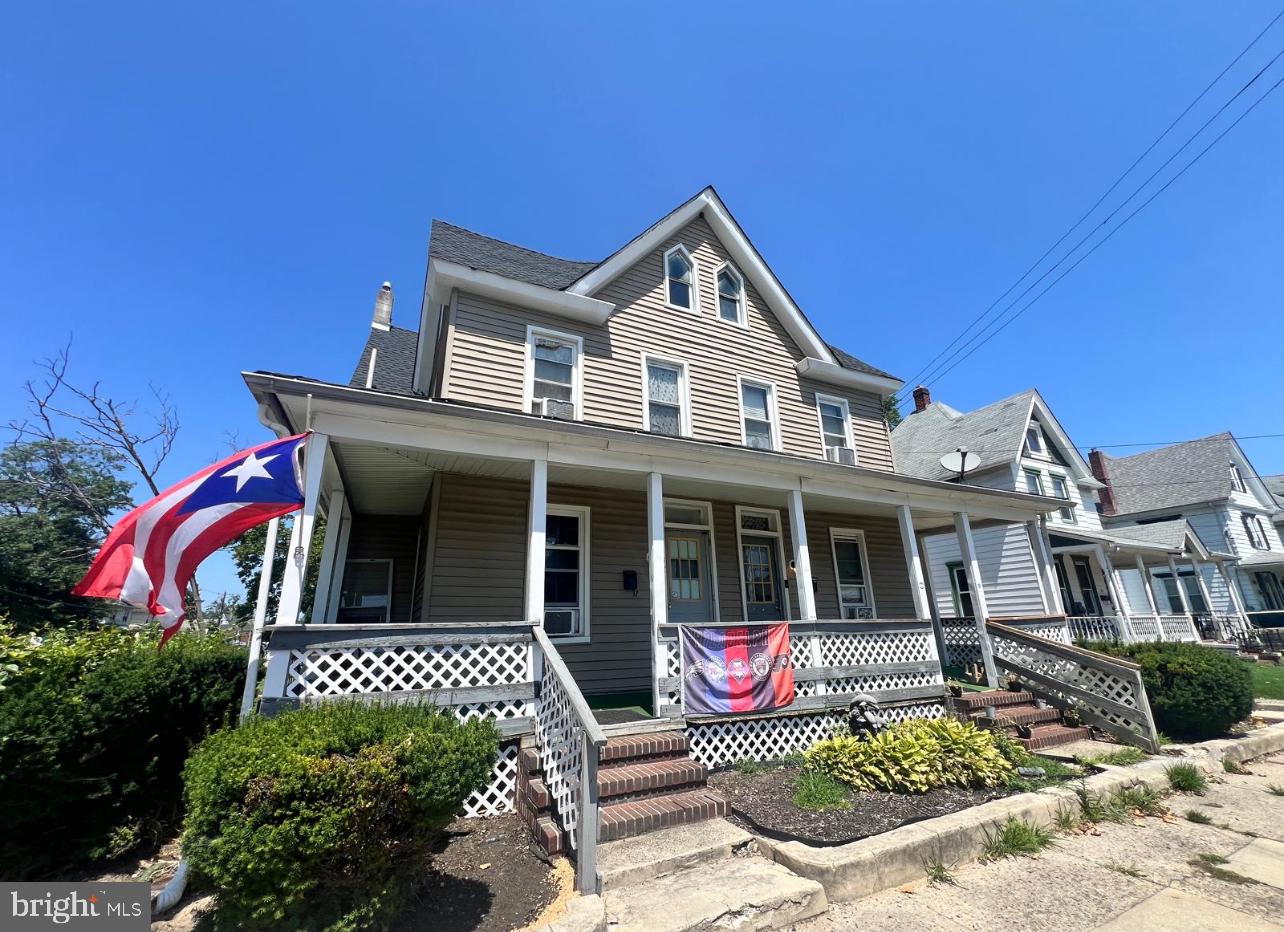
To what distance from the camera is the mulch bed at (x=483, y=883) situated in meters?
3.46

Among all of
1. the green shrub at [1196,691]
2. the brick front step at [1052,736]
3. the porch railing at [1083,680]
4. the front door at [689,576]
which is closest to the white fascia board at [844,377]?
the front door at [689,576]

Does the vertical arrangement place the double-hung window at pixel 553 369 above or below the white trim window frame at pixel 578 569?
above

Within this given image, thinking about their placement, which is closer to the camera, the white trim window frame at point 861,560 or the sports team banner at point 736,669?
the sports team banner at point 736,669

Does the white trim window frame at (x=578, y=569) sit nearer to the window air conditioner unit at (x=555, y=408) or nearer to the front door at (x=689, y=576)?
the front door at (x=689, y=576)

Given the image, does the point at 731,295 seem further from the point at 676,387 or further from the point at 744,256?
the point at 676,387

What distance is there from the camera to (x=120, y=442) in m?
14.8

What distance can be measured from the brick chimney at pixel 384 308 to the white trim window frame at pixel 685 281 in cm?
813

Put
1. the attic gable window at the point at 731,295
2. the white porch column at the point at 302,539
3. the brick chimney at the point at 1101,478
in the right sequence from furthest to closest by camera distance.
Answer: the brick chimney at the point at 1101,478
the attic gable window at the point at 731,295
the white porch column at the point at 302,539

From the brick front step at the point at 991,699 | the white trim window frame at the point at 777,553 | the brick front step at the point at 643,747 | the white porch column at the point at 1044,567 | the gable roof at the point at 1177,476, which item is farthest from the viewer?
the gable roof at the point at 1177,476

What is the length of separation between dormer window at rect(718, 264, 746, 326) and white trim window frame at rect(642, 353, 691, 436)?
1.96m

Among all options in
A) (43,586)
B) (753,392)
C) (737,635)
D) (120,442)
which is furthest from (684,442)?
(43,586)

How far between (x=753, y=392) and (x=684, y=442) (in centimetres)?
486

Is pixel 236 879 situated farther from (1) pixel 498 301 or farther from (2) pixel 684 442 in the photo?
(1) pixel 498 301

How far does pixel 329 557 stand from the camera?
7.95 metres
